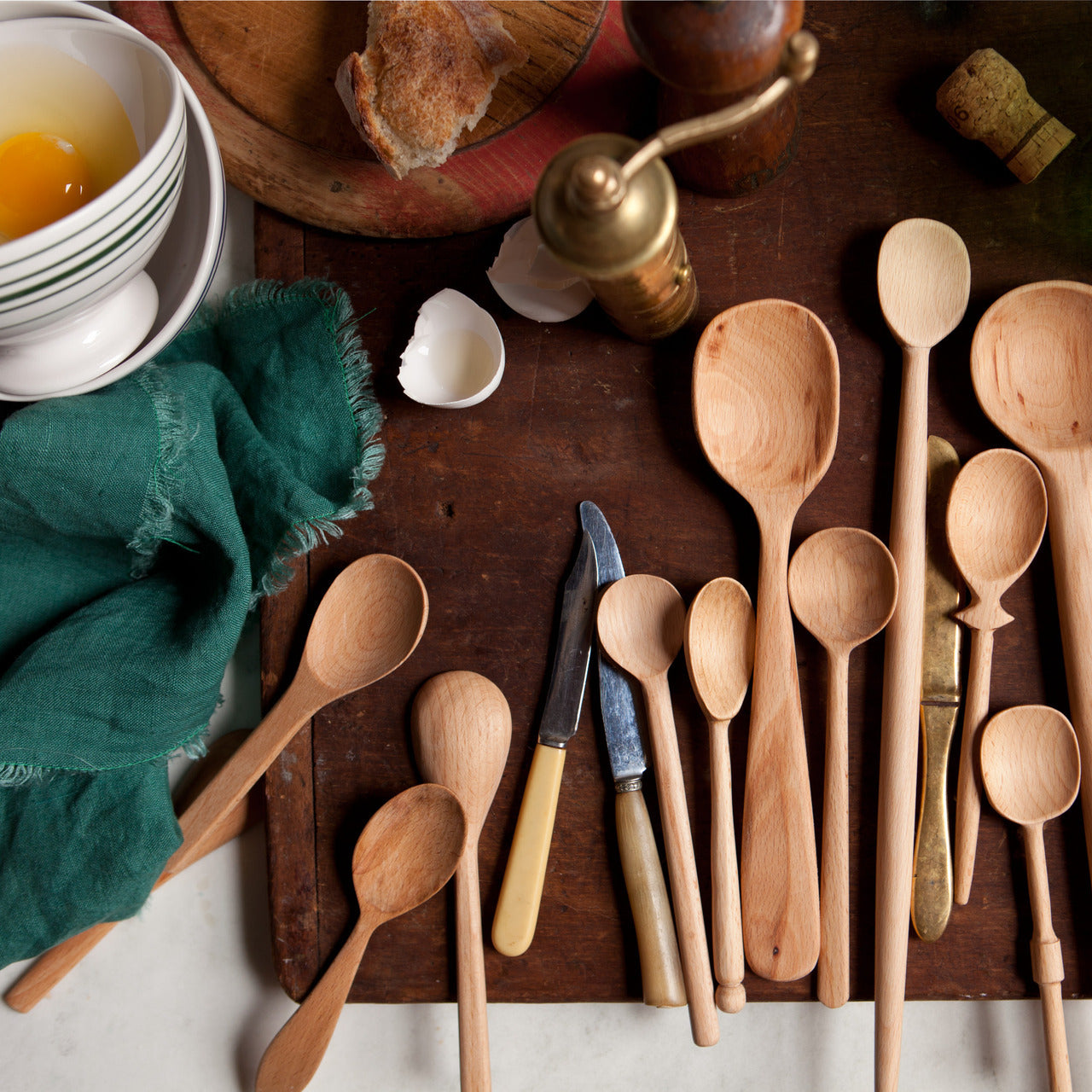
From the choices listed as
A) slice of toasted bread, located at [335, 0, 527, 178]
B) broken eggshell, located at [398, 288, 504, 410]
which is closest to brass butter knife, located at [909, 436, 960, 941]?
broken eggshell, located at [398, 288, 504, 410]

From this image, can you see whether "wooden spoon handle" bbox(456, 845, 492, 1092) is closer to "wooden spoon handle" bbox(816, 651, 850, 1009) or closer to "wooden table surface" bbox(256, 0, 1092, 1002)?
"wooden table surface" bbox(256, 0, 1092, 1002)

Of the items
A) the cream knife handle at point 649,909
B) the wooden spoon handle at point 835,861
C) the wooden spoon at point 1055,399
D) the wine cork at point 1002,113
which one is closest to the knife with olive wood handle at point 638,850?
the cream knife handle at point 649,909

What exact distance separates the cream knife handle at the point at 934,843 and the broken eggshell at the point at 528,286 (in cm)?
46

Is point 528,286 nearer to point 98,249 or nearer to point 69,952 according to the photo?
point 98,249

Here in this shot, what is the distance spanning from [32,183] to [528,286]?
0.39 metres

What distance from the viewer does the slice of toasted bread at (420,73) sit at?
69 cm

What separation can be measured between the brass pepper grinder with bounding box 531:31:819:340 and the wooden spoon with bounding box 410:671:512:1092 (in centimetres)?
37

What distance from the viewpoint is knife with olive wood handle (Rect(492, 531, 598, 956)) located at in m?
0.72

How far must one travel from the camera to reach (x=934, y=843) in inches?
27.4

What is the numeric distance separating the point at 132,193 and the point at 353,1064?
849 mm

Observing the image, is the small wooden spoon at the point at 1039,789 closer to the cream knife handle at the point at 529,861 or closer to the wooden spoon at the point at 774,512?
the wooden spoon at the point at 774,512

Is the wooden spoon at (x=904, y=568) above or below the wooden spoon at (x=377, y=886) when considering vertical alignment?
above

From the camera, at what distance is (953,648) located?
708mm

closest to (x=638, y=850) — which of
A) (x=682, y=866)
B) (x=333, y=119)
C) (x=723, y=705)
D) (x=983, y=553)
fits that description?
(x=682, y=866)
